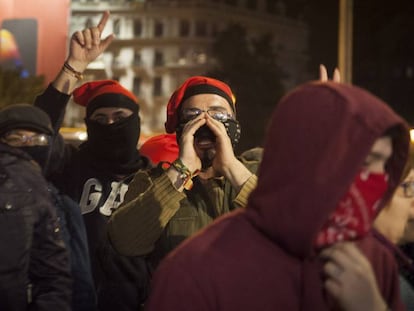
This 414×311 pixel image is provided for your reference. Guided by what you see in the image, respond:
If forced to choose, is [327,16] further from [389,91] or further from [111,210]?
[111,210]

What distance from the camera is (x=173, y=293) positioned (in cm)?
166

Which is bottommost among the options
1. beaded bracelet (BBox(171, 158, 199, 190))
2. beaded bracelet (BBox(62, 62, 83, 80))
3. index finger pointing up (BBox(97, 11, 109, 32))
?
beaded bracelet (BBox(171, 158, 199, 190))

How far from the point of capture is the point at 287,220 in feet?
5.31

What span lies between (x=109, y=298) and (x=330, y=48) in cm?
2011

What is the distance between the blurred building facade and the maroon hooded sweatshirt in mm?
15206

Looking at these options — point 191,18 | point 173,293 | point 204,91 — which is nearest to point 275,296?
point 173,293

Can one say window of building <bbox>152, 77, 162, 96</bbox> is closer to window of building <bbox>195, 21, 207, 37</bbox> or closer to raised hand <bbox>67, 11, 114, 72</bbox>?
window of building <bbox>195, 21, 207, 37</bbox>

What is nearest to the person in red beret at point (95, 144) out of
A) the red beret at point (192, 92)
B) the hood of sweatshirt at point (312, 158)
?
the red beret at point (192, 92)

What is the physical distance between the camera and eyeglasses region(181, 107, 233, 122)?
292 cm

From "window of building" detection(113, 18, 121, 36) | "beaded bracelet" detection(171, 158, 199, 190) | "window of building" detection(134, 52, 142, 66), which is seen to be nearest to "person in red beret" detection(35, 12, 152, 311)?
"beaded bracelet" detection(171, 158, 199, 190)

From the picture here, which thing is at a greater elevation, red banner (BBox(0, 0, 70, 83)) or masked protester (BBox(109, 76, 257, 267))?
red banner (BBox(0, 0, 70, 83))

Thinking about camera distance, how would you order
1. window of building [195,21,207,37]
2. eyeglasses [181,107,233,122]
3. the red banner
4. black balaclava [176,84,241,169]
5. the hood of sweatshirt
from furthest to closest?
window of building [195,21,207,37], the red banner, eyeglasses [181,107,233,122], black balaclava [176,84,241,169], the hood of sweatshirt

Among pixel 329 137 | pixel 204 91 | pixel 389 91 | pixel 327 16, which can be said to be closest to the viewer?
pixel 329 137

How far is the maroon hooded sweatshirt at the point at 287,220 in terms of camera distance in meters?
1.61
